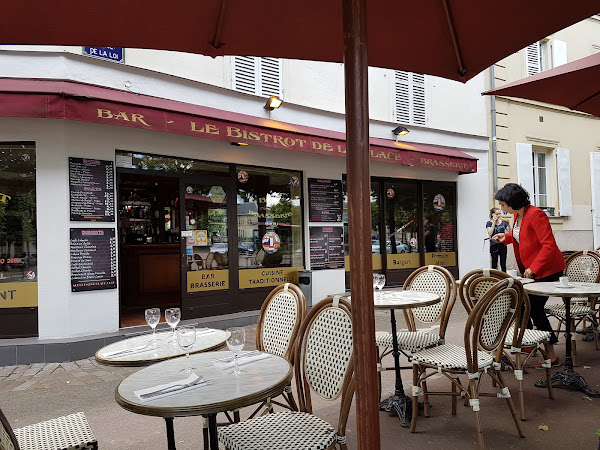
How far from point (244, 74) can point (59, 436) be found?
6.41 m

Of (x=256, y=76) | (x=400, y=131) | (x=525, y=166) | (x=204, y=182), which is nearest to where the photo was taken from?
(x=204, y=182)

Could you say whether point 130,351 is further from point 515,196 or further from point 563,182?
point 563,182

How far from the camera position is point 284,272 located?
797cm

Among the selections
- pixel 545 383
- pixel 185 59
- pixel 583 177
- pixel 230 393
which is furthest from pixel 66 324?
pixel 583 177

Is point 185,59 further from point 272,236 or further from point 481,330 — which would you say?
point 481,330

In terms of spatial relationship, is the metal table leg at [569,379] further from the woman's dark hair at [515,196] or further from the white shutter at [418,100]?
the white shutter at [418,100]

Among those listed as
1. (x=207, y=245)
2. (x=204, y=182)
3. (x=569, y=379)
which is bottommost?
(x=569, y=379)

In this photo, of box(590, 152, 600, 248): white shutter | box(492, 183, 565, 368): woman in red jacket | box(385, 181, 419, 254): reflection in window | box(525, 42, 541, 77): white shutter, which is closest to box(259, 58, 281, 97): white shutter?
box(385, 181, 419, 254): reflection in window

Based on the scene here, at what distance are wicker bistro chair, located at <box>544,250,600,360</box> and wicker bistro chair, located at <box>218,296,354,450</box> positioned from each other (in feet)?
9.89

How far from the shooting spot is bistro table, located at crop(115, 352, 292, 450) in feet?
5.96

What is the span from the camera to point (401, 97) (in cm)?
980

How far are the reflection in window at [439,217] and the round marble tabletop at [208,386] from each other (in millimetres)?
8235

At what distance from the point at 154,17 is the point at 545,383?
13.6ft

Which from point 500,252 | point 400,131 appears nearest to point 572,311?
point 400,131
